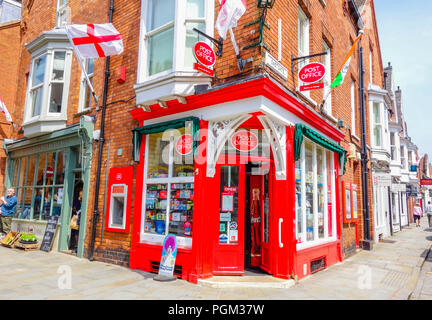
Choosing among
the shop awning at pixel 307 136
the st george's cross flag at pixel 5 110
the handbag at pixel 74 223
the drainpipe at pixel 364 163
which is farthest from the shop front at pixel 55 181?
the drainpipe at pixel 364 163

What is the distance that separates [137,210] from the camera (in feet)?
23.1

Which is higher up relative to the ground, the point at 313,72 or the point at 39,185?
the point at 313,72

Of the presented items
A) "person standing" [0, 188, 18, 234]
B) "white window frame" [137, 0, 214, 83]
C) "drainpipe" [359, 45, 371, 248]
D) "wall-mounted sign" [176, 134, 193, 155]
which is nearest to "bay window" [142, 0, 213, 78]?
"white window frame" [137, 0, 214, 83]

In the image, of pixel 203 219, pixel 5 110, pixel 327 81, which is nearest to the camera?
pixel 203 219

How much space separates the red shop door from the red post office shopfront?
20 millimetres

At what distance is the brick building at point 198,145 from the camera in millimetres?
6039

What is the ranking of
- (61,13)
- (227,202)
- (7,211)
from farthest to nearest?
1. (61,13)
2. (7,211)
3. (227,202)

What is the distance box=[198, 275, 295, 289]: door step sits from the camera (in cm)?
549

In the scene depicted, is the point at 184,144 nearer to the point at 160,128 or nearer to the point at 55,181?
the point at 160,128

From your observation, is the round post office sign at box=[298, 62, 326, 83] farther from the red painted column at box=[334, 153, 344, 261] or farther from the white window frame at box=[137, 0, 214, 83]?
the red painted column at box=[334, 153, 344, 261]

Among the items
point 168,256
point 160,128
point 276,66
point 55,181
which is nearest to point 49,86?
point 55,181

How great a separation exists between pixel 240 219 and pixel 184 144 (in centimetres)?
199

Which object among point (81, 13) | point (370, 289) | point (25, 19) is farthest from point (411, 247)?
point (25, 19)

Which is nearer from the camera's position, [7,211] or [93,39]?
[93,39]
